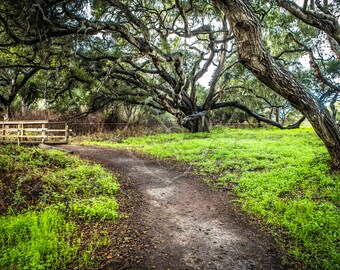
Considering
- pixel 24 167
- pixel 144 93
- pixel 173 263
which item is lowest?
pixel 173 263

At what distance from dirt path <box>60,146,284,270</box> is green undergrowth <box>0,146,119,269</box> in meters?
0.59

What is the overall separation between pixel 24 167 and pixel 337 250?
702 centimetres

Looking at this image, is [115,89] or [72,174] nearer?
[72,174]

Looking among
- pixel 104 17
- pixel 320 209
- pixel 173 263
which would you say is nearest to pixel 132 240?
pixel 173 263

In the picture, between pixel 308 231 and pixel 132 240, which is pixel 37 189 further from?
pixel 308 231

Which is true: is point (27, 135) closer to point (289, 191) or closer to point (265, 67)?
point (265, 67)

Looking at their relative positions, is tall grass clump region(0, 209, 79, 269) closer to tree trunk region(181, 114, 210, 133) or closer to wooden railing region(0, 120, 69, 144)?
wooden railing region(0, 120, 69, 144)

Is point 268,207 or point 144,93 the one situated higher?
point 144,93

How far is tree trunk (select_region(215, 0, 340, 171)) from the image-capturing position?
4355 mm

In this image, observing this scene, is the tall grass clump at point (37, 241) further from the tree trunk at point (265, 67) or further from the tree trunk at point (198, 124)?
the tree trunk at point (198, 124)

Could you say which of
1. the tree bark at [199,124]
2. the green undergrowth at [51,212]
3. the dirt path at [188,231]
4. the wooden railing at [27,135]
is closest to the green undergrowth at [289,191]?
the dirt path at [188,231]

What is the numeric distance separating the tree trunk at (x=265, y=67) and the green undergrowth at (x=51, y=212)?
4.10 m

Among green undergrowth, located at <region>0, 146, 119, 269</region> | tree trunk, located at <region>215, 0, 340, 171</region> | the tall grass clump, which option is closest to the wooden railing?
green undergrowth, located at <region>0, 146, 119, 269</region>

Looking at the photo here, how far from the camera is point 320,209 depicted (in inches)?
179
